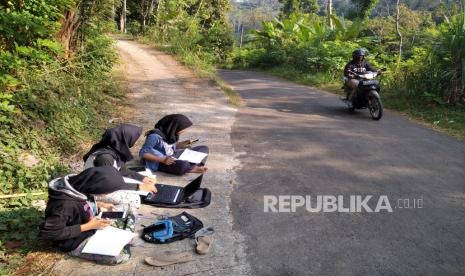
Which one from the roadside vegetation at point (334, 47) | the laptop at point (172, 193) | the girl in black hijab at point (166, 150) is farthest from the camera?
the roadside vegetation at point (334, 47)

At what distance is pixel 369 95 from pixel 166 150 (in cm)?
549

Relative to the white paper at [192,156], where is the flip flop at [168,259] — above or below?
below

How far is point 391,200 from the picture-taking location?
492 centimetres

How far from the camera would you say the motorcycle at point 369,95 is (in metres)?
9.08

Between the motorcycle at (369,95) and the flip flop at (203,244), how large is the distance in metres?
6.40

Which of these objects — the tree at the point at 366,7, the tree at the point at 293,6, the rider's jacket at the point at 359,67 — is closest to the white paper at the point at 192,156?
the rider's jacket at the point at 359,67

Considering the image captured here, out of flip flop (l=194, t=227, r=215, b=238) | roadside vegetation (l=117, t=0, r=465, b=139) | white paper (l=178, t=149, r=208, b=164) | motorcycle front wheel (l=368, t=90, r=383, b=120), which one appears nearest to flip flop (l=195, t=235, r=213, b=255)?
flip flop (l=194, t=227, r=215, b=238)

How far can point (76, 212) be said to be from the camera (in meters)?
3.63

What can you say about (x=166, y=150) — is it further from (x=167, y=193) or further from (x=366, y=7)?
(x=366, y=7)

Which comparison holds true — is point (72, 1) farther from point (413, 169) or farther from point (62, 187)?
point (413, 169)

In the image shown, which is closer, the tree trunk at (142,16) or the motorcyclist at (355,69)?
the motorcyclist at (355,69)

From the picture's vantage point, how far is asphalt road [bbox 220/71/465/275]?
12.0ft

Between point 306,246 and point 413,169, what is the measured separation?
2.99 metres

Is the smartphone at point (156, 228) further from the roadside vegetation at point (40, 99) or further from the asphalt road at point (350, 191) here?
the roadside vegetation at point (40, 99)
